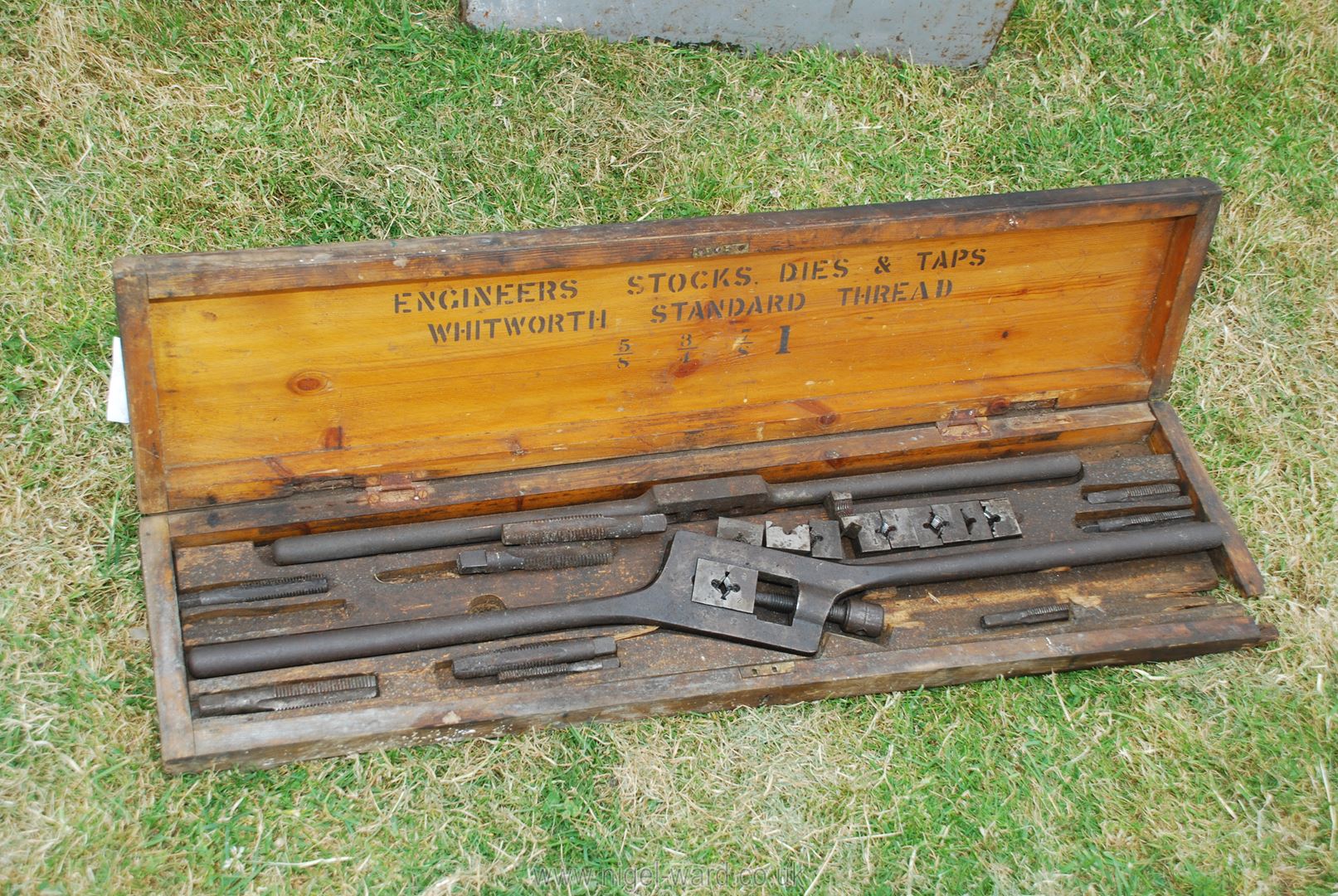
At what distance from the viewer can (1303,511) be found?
4.55m

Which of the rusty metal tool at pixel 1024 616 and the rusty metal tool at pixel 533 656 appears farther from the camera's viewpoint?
the rusty metal tool at pixel 1024 616

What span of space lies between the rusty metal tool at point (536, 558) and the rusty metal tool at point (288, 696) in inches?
18.6

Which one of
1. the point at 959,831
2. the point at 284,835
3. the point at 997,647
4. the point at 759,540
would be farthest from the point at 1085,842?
the point at 284,835

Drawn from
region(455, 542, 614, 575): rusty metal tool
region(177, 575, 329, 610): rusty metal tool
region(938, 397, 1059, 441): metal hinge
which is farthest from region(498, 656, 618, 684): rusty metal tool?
region(938, 397, 1059, 441): metal hinge

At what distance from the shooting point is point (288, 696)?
359cm

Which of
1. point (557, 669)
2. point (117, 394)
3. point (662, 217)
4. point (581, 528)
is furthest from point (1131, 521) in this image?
point (117, 394)

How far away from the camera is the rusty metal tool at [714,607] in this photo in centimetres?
368

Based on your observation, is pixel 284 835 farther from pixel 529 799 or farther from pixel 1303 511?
pixel 1303 511

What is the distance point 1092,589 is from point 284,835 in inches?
104

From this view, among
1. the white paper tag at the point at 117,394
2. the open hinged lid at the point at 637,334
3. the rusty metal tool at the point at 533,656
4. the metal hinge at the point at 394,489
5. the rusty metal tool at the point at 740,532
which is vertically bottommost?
the rusty metal tool at the point at 533,656

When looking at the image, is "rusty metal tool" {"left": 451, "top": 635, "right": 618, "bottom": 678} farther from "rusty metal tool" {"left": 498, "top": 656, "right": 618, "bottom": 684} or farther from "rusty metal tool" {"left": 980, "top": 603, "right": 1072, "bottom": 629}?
"rusty metal tool" {"left": 980, "top": 603, "right": 1072, "bottom": 629}

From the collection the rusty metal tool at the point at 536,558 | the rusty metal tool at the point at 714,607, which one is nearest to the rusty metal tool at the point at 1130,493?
the rusty metal tool at the point at 714,607

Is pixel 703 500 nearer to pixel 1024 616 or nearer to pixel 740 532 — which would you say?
pixel 740 532

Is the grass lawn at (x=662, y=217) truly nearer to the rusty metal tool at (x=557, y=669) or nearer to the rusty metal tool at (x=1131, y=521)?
the rusty metal tool at (x=557, y=669)
